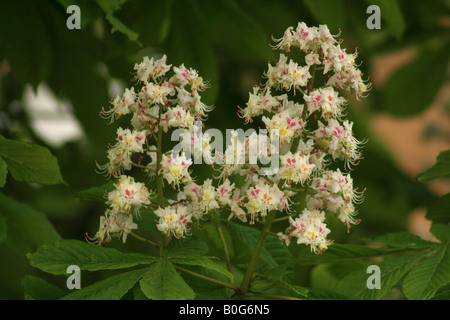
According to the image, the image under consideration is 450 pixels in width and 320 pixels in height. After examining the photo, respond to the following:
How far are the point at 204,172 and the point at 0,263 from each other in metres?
0.58

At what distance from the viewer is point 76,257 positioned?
0.95 m

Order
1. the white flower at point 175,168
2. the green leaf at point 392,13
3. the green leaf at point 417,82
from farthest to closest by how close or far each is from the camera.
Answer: the green leaf at point 417,82, the green leaf at point 392,13, the white flower at point 175,168

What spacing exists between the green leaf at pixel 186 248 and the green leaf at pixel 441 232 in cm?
44

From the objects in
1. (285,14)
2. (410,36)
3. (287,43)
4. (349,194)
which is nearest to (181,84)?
(287,43)

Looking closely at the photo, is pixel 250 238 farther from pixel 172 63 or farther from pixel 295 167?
pixel 172 63

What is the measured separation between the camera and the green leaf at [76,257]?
3.06ft

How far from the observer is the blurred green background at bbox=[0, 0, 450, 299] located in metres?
1.45

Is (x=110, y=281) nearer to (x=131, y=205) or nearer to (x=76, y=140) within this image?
(x=131, y=205)

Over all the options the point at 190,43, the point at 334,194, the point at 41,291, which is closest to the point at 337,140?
the point at 334,194

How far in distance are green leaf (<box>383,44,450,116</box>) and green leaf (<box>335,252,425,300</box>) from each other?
121 cm

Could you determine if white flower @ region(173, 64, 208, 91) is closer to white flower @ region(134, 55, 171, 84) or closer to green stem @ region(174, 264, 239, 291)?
white flower @ region(134, 55, 171, 84)

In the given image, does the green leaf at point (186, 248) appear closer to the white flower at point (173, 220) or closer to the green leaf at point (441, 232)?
the white flower at point (173, 220)

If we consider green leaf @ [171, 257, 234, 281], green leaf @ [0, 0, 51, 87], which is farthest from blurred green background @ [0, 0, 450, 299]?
green leaf @ [171, 257, 234, 281]

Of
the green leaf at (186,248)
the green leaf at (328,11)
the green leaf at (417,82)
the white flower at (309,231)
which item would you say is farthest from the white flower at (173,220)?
the green leaf at (417,82)
